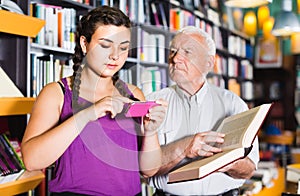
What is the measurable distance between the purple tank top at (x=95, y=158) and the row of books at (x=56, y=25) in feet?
3.89

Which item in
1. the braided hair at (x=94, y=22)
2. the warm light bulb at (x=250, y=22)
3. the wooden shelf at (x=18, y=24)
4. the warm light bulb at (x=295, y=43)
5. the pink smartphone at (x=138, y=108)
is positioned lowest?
the pink smartphone at (x=138, y=108)

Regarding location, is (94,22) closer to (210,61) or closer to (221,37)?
(210,61)

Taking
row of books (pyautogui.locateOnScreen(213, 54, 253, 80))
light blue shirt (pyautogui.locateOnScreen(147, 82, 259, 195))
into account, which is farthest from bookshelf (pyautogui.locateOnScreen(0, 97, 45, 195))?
row of books (pyautogui.locateOnScreen(213, 54, 253, 80))

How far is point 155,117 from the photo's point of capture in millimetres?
1220

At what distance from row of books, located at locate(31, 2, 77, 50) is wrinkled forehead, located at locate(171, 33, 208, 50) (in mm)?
1126

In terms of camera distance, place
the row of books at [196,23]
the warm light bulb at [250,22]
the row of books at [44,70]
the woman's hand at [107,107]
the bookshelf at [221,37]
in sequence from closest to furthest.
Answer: the woman's hand at [107,107]
the row of books at [44,70]
the row of books at [196,23]
the bookshelf at [221,37]
the warm light bulb at [250,22]

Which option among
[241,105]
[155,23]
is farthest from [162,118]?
[155,23]

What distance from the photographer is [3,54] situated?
208cm

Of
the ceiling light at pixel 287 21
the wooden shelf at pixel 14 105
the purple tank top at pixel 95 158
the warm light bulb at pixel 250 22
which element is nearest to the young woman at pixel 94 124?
the purple tank top at pixel 95 158

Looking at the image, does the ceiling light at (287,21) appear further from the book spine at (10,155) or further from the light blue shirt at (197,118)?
the book spine at (10,155)

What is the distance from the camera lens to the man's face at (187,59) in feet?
4.36

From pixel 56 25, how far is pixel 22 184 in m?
0.90

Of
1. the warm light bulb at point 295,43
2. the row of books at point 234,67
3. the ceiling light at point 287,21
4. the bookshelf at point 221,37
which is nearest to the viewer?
the bookshelf at point 221,37

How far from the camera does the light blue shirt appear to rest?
140 centimetres
